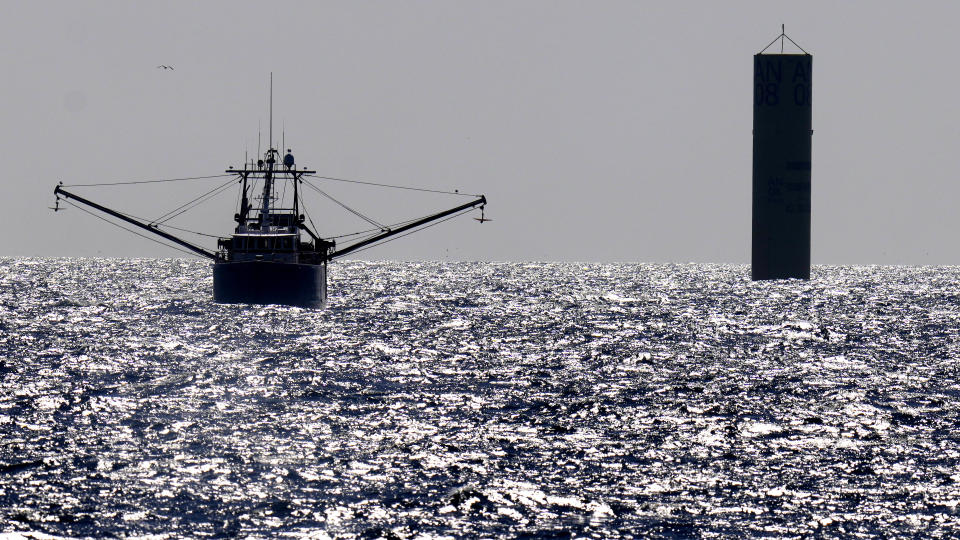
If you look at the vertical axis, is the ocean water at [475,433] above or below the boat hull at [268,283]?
below

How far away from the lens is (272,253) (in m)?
96.6

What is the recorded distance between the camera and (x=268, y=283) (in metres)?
94.8

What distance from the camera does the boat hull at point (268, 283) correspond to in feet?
311

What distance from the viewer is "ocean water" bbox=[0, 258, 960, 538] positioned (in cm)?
2791

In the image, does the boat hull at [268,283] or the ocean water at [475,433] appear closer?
the ocean water at [475,433]

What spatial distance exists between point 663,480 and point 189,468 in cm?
1092

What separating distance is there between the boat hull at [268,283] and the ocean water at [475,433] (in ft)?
54.4

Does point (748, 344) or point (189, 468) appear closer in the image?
point (189, 468)

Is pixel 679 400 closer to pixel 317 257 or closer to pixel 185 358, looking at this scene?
pixel 185 358

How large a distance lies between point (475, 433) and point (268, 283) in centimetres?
5831

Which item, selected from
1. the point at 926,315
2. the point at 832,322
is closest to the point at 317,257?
the point at 832,322

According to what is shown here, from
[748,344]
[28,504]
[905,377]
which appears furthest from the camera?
[748,344]

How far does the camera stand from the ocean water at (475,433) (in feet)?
91.6

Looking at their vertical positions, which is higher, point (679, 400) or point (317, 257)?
point (317, 257)
